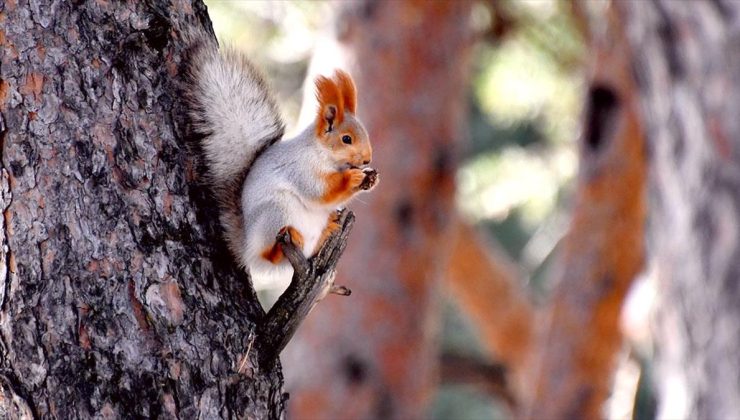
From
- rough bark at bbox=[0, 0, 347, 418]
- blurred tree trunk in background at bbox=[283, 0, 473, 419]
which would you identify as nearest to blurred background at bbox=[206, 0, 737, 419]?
blurred tree trunk in background at bbox=[283, 0, 473, 419]

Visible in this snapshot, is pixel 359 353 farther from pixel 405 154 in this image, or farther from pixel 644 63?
pixel 644 63

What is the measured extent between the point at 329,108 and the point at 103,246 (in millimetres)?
473

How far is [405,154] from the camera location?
4.14m

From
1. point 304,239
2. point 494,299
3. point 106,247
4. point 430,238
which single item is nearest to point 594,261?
point 430,238

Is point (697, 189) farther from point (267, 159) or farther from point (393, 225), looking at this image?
point (393, 225)

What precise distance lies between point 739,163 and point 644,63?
34cm

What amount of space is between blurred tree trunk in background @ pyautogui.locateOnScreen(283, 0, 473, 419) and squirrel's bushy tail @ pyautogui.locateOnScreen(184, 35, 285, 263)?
2377 millimetres

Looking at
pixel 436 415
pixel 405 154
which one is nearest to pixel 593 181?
pixel 405 154

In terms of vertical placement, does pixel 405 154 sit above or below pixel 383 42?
below

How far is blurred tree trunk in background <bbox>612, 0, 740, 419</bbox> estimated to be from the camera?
2.04 meters

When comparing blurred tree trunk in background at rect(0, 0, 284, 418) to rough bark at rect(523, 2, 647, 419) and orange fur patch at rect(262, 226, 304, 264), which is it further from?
rough bark at rect(523, 2, 647, 419)

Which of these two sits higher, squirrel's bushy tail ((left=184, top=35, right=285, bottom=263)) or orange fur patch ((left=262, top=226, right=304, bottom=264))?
squirrel's bushy tail ((left=184, top=35, right=285, bottom=263))

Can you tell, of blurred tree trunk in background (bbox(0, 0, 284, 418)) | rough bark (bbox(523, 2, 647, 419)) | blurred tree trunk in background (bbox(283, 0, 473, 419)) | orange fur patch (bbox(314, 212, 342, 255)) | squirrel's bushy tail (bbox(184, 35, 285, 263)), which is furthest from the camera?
rough bark (bbox(523, 2, 647, 419))

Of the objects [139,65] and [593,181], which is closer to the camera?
[139,65]
